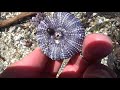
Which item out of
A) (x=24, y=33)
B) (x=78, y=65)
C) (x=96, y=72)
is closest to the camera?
(x=96, y=72)

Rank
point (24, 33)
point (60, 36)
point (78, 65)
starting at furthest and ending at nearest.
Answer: point (24, 33) → point (60, 36) → point (78, 65)

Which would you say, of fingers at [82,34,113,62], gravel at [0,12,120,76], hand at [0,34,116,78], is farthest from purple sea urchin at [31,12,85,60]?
gravel at [0,12,120,76]

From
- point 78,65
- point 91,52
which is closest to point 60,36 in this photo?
point 78,65

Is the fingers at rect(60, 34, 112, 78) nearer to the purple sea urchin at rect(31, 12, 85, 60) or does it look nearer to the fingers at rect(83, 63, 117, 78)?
the fingers at rect(83, 63, 117, 78)

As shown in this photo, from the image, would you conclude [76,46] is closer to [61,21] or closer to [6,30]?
[61,21]

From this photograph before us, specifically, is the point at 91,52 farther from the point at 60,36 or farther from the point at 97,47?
the point at 60,36

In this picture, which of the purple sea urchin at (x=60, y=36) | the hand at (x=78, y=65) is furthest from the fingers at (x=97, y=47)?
the purple sea urchin at (x=60, y=36)
